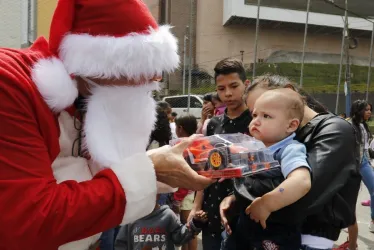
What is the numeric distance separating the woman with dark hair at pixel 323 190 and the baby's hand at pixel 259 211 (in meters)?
0.01

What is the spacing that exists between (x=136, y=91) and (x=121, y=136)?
161 mm

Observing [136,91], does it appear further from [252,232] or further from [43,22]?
[43,22]

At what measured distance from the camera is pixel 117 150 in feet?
4.05

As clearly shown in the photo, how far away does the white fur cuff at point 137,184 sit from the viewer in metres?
1.09

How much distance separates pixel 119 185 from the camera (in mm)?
1071

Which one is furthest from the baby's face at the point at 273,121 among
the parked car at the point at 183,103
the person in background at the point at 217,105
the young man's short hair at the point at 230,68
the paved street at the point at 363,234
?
the parked car at the point at 183,103

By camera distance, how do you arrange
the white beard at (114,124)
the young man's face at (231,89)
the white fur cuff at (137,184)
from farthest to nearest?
the young man's face at (231,89) → the white beard at (114,124) → the white fur cuff at (137,184)

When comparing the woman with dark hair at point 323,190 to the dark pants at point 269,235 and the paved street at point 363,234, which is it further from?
the paved street at point 363,234

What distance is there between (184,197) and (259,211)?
246cm

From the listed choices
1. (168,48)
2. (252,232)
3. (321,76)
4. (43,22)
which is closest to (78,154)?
(168,48)

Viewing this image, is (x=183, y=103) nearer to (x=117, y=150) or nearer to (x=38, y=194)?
(x=117, y=150)

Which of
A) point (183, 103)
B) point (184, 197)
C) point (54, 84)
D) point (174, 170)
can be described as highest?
point (54, 84)

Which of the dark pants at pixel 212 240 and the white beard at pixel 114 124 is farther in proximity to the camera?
the dark pants at pixel 212 240

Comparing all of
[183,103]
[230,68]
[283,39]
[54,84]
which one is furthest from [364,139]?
[283,39]
